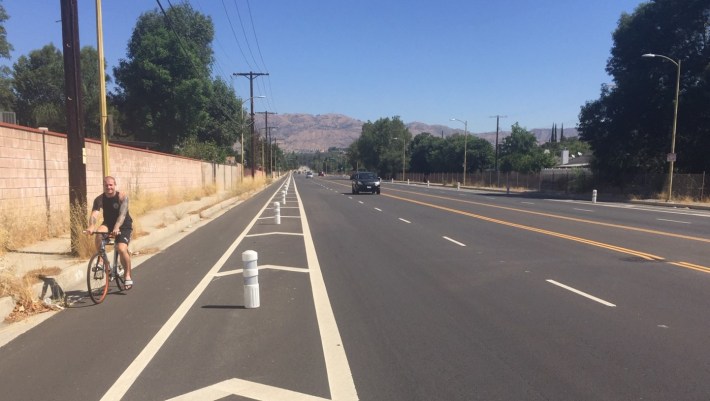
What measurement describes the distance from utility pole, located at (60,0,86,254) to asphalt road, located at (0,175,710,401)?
196 centimetres

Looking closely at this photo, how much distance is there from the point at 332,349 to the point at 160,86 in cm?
4942

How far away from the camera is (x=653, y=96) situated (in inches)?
1649

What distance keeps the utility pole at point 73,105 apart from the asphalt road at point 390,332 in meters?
1.96

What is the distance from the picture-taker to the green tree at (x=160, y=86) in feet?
164

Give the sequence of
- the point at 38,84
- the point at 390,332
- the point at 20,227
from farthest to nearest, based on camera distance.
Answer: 1. the point at 38,84
2. the point at 20,227
3. the point at 390,332

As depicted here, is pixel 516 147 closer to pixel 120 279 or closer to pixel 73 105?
pixel 73 105

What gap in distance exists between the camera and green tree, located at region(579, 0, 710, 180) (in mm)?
40156

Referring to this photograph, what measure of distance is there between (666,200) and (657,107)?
925 centimetres

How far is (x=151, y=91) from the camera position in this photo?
50.8 m

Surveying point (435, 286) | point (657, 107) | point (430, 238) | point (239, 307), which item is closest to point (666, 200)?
→ point (657, 107)

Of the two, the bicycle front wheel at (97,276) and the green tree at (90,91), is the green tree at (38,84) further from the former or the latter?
the bicycle front wheel at (97,276)

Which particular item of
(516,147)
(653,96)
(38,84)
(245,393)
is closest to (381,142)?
(516,147)

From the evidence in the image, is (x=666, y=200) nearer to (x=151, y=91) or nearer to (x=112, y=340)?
(x=112, y=340)

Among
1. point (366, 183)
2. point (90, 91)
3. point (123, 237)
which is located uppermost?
point (90, 91)
